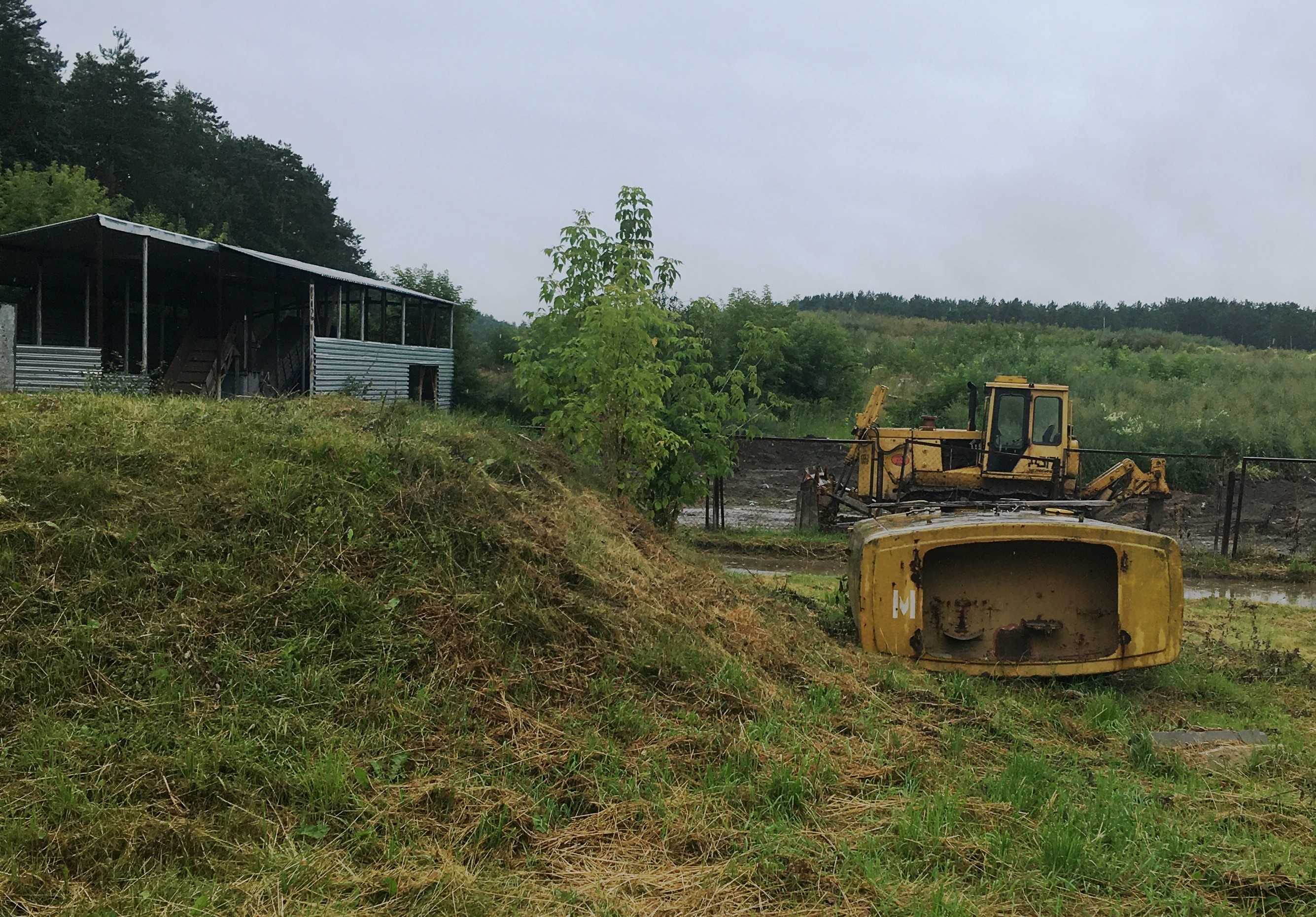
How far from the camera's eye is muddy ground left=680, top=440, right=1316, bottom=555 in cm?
1706

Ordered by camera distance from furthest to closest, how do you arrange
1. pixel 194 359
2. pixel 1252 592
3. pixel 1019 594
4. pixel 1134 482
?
pixel 194 359
pixel 1134 482
pixel 1252 592
pixel 1019 594

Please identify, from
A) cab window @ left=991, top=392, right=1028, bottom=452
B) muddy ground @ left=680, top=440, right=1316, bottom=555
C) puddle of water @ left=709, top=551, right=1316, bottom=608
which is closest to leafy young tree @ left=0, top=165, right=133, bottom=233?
muddy ground @ left=680, top=440, right=1316, bottom=555

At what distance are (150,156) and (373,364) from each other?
1174 inches

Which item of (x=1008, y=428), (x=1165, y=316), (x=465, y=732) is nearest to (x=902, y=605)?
(x=465, y=732)

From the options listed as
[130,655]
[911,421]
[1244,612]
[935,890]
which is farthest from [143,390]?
[911,421]

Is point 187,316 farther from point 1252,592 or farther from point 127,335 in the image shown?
point 1252,592

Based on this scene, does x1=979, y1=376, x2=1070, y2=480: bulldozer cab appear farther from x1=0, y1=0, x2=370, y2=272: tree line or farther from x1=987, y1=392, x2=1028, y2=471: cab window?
x1=0, y1=0, x2=370, y2=272: tree line

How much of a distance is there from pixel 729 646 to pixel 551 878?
8.23 ft

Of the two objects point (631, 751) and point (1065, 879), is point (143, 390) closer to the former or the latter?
point (631, 751)

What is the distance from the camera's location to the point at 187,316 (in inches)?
963

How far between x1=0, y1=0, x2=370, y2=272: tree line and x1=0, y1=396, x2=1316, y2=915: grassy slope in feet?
82.3

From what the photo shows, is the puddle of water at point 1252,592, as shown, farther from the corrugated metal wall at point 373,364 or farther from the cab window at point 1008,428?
the corrugated metal wall at point 373,364

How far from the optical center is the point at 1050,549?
7.28 metres

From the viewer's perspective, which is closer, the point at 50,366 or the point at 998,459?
the point at 998,459
